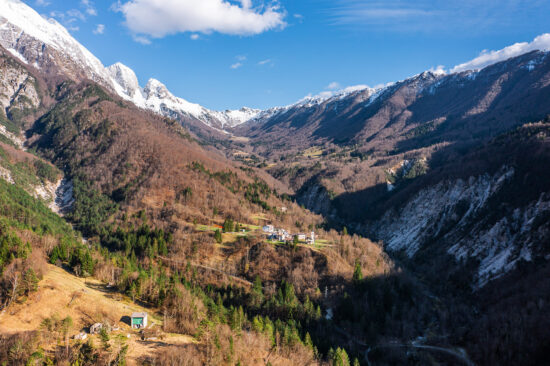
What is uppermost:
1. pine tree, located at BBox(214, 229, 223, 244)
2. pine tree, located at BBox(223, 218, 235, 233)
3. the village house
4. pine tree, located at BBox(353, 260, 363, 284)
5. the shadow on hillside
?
the village house

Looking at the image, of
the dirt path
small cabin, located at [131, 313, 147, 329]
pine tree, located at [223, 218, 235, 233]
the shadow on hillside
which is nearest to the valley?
Answer: the dirt path

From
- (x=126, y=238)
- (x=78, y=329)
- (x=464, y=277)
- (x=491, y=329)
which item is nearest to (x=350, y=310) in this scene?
(x=491, y=329)

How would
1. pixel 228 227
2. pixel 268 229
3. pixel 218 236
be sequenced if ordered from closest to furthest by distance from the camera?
pixel 218 236 < pixel 228 227 < pixel 268 229

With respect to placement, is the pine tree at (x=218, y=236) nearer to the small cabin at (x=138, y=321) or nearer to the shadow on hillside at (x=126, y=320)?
the shadow on hillside at (x=126, y=320)

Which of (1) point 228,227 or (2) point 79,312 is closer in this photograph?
(2) point 79,312

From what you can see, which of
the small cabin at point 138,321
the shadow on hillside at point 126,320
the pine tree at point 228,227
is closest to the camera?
the small cabin at point 138,321

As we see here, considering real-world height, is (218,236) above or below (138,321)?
above

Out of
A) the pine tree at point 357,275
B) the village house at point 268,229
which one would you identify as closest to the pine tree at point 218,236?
the village house at point 268,229

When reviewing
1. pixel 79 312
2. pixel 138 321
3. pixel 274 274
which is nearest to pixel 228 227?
pixel 274 274

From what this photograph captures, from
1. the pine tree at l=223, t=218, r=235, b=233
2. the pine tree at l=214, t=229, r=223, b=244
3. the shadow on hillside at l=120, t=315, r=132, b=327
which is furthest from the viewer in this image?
the pine tree at l=223, t=218, r=235, b=233

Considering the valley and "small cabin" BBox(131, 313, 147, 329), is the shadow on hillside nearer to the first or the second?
the valley

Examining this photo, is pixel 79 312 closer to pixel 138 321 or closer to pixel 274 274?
pixel 138 321
